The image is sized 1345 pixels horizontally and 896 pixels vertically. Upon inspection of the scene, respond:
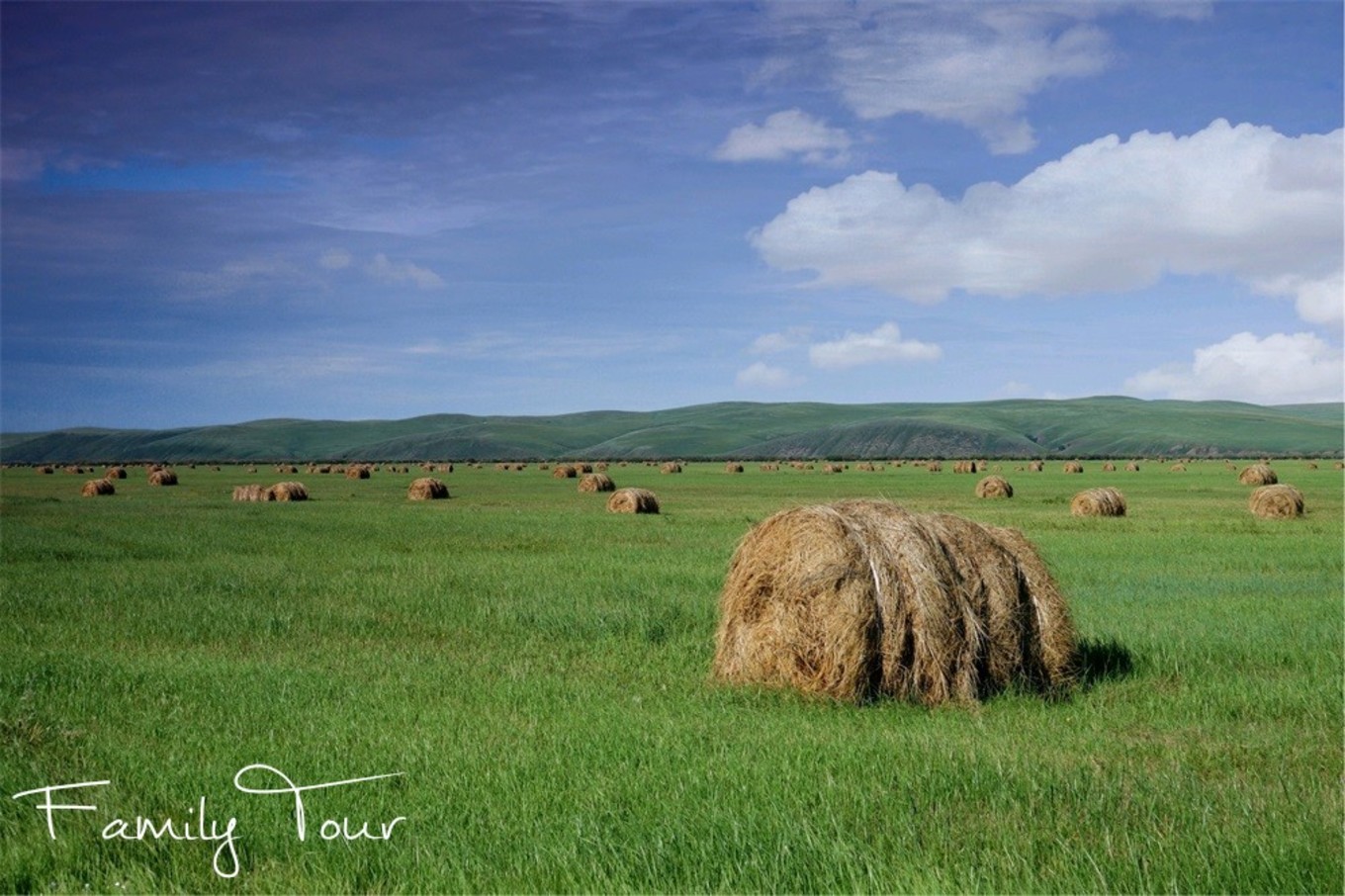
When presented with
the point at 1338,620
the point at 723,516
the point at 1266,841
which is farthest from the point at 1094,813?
the point at 723,516

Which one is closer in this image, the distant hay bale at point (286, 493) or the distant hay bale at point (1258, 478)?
the distant hay bale at point (286, 493)

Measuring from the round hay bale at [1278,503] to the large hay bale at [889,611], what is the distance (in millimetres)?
28940

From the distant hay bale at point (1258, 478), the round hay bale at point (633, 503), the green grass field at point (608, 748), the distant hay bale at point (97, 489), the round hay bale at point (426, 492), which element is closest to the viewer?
the green grass field at point (608, 748)

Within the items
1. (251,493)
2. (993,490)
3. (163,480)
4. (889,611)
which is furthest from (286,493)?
(889,611)

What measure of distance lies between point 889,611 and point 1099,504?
28.7 metres

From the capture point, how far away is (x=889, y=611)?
10.9 meters

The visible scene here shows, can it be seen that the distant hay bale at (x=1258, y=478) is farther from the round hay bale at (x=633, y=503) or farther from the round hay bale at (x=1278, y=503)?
the round hay bale at (x=633, y=503)

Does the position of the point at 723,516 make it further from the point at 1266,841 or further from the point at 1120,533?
the point at 1266,841

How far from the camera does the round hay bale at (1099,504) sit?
121 feet

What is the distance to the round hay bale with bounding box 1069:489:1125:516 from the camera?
36781mm

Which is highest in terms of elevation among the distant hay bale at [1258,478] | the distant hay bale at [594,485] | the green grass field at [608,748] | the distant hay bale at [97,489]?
the distant hay bale at [97,489]

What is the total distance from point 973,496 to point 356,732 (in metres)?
43.0

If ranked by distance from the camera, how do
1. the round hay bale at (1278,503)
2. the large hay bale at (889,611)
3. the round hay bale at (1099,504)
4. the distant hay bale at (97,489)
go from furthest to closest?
the distant hay bale at (97,489), the round hay bale at (1099,504), the round hay bale at (1278,503), the large hay bale at (889,611)

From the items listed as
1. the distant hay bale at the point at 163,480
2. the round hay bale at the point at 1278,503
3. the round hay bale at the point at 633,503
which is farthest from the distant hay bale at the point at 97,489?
the round hay bale at the point at 1278,503
